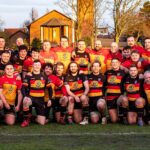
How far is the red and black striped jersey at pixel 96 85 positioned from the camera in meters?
9.06

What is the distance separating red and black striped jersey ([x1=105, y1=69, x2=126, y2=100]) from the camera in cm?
903

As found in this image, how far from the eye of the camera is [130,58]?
949cm

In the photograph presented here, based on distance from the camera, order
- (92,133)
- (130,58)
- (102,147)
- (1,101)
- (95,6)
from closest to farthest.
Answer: (102,147)
(92,133)
(1,101)
(130,58)
(95,6)

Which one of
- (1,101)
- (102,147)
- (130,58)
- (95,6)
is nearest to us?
(102,147)

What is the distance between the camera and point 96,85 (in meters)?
9.05

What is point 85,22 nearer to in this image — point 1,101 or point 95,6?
point 95,6

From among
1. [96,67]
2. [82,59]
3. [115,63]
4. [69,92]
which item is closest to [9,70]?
[69,92]

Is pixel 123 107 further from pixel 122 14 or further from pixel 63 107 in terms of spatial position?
pixel 122 14

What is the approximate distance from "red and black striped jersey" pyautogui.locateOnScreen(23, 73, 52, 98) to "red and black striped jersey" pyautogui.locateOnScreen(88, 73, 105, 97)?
926mm

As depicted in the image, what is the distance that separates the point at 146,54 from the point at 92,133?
252 cm

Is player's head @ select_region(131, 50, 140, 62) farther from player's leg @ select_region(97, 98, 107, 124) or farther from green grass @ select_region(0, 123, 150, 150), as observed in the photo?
green grass @ select_region(0, 123, 150, 150)

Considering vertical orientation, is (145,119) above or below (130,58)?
below

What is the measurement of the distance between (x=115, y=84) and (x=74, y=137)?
75.5 inches

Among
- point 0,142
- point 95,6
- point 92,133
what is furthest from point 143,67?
point 95,6
